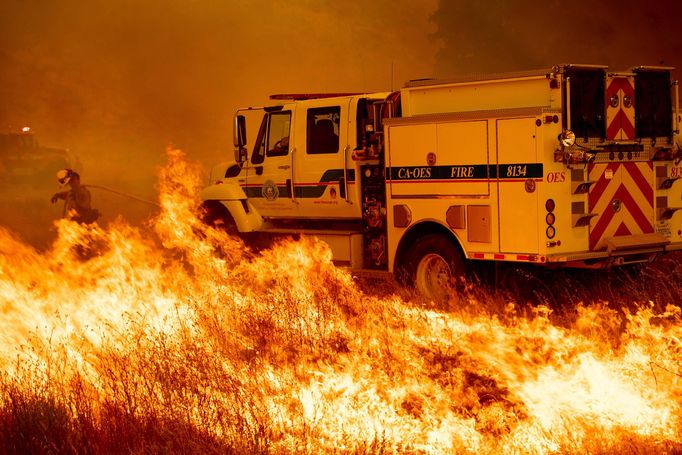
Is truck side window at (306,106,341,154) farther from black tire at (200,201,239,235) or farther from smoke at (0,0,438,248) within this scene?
smoke at (0,0,438,248)

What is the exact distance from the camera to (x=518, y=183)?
441 inches

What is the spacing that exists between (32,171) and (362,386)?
26705 mm

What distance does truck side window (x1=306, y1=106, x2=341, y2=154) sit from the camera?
45.9ft

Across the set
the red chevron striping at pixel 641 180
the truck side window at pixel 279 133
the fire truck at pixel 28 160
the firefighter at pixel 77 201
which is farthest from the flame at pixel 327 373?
the fire truck at pixel 28 160

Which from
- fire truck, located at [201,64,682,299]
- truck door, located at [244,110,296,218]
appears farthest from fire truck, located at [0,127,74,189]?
fire truck, located at [201,64,682,299]

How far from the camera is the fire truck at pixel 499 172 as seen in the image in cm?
1116

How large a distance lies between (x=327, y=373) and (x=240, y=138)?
23.8 ft

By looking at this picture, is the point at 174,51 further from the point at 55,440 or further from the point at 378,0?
the point at 55,440

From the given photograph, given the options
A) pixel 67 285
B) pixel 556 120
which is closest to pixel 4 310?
pixel 67 285

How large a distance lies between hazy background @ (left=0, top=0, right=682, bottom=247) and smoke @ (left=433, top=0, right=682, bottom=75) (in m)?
0.05

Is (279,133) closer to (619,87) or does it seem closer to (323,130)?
(323,130)

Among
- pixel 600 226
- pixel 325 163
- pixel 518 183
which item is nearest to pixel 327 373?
pixel 518 183

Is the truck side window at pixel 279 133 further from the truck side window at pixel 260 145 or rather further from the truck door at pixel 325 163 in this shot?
the truck door at pixel 325 163

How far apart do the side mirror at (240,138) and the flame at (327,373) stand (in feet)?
11.7
